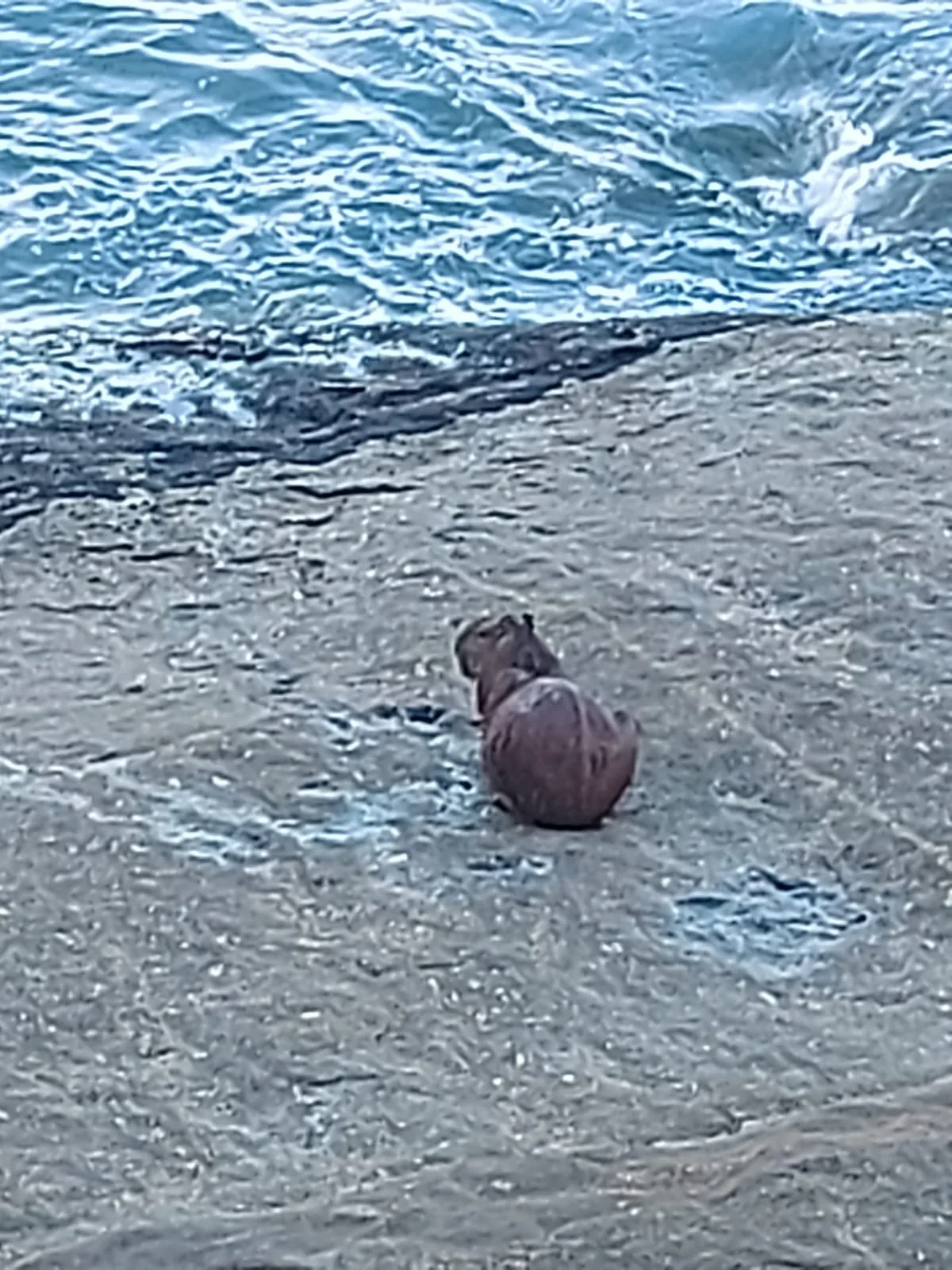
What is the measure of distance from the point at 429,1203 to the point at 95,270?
3.47 meters

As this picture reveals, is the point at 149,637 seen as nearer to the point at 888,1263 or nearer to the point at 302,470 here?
the point at 302,470

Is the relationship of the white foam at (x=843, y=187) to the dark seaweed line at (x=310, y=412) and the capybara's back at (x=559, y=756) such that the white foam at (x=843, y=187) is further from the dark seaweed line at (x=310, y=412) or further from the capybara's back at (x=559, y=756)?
the capybara's back at (x=559, y=756)

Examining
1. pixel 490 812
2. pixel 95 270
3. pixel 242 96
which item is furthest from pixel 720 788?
pixel 242 96

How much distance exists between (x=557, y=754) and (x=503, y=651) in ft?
1.09

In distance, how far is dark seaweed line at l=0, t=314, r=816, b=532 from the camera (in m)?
4.74

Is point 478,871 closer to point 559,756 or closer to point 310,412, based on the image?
point 559,756

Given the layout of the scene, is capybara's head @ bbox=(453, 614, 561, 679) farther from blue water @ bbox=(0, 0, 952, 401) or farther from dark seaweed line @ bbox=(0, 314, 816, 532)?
blue water @ bbox=(0, 0, 952, 401)

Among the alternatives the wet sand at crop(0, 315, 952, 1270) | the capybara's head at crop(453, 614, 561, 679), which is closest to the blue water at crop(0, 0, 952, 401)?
the wet sand at crop(0, 315, 952, 1270)

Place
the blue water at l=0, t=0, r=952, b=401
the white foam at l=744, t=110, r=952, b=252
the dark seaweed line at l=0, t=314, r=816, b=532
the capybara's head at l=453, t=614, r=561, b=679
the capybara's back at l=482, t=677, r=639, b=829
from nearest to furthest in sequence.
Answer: the capybara's back at l=482, t=677, r=639, b=829, the capybara's head at l=453, t=614, r=561, b=679, the dark seaweed line at l=0, t=314, r=816, b=532, the blue water at l=0, t=0, r=952, b=401, the white foam at l=744, t=110, r=952, b=252

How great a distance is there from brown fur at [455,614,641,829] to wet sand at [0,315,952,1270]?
0.05 metres

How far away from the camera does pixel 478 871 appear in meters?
3.41

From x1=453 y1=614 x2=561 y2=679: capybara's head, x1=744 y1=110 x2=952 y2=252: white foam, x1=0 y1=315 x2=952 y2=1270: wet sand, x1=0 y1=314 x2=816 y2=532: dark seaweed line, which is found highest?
x1=453 y1=614 x2=561 y2=679: capybara's head

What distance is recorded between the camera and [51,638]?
4.09 meters

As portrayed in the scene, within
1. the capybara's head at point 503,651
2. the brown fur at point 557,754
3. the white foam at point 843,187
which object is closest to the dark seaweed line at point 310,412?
the white foam at point 843,187
